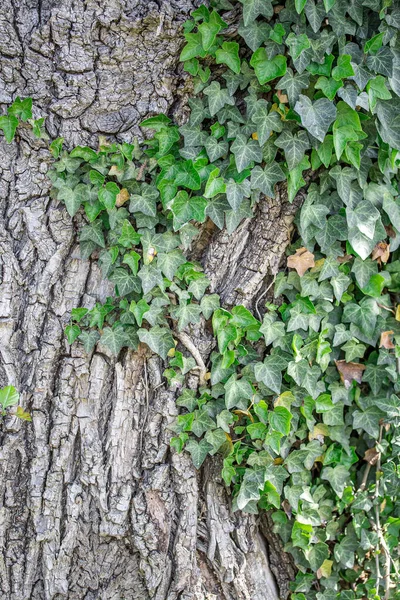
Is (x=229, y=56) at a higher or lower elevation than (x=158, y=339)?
higher

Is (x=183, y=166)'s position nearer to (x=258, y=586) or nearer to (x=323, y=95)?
(x=323, y=95)

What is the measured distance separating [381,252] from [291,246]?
12.3 inches

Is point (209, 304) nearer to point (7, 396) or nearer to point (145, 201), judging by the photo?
point (145, 201)

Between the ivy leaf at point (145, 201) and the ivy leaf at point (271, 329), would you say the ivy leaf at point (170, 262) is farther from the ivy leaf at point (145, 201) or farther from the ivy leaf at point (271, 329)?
the ivy leaf at point (271, 329)

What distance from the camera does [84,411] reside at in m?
1.80

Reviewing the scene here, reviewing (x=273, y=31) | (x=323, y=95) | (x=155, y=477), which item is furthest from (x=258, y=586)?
(x=273, y=31)

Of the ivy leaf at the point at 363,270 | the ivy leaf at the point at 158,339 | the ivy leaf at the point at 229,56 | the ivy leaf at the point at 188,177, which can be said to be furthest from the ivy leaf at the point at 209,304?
the ivy leaf at the point at 229,56

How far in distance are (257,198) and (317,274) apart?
33cm

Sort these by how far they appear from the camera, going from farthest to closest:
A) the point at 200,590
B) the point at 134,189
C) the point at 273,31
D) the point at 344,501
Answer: the point at 344,501 < the point at 200,590 < the point at 134,189 < the point at 273,31

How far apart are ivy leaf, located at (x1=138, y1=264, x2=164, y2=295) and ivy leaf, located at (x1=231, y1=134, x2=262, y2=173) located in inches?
16.1

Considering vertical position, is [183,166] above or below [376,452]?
above

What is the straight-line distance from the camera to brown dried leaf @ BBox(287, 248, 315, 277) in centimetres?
180

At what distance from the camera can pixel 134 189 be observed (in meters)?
1.73

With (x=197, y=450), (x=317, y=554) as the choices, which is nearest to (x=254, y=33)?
(x=197, y=450)
